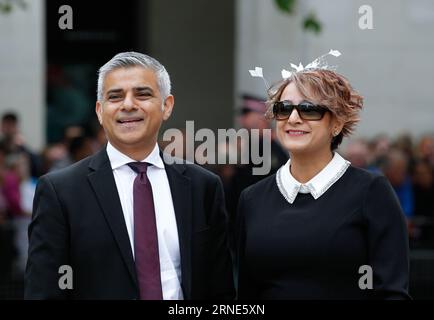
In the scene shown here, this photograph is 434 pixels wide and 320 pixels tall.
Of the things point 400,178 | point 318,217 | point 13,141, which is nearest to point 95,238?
point 318,217

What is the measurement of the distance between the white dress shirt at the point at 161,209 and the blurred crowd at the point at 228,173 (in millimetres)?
3671

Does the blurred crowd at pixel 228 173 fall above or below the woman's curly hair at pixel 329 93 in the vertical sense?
below

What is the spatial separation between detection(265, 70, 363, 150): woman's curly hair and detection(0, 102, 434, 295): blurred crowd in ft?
11.9

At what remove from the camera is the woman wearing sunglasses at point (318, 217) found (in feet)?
15.0

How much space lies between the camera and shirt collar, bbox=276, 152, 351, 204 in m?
4.76

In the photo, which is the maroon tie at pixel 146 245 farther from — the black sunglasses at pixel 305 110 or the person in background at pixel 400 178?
the person in background at pixel 400 178

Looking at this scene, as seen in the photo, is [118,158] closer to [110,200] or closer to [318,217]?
[110,200]

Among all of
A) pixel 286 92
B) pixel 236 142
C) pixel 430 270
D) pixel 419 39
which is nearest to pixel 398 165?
pixel 430 270

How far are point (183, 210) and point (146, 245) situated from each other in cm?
25

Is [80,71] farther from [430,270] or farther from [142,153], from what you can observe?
[142,153]

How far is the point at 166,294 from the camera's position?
185 inches

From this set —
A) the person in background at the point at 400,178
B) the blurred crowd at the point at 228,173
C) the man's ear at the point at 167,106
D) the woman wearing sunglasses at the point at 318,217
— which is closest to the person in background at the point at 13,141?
the blurred crowd at the point at 228,173

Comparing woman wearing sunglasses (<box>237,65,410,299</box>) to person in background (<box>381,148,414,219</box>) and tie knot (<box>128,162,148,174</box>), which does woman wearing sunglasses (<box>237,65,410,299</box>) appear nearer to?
tie knot (<box>128,162,148,174</box>)
